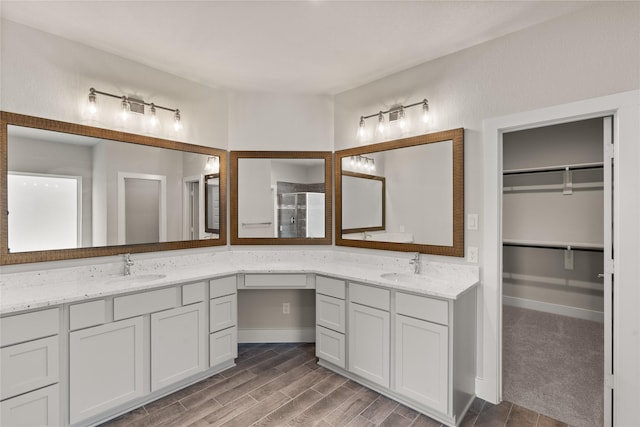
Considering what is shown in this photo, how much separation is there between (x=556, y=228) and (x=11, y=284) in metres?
5.30

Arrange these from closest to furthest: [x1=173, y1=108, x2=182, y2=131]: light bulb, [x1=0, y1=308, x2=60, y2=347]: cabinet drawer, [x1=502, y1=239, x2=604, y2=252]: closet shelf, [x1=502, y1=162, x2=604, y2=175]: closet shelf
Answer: [x1=0, y1=308, x2=60, y2=347]: cabinet drawer < [x1=173, y1=108, x2=182, y2=131]: light bulb < [x1=502, y1=162, x2=604, y2=175]: closet shelf < [x1=502, y1=239, x2=604, y2=252]: closet shelf

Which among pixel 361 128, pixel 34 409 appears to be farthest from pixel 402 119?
pixel 34 409

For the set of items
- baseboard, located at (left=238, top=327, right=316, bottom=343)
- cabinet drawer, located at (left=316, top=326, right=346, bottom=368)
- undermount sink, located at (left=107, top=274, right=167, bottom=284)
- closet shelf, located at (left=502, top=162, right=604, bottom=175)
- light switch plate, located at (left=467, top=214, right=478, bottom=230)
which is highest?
closet shelf, located at (left=502, top=162, right=604, bottom=175)

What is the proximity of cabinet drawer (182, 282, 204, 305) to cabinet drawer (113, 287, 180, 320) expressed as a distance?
2.3 inches

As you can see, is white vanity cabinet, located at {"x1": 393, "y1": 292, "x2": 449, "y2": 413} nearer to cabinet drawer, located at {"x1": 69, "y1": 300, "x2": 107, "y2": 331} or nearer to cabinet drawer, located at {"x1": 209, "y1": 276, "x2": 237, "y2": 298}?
cabinet drawer, located at {"x1": 209, "y1": 276, "x2": 237, "y2": 298}

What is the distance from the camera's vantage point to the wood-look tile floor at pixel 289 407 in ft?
6.54

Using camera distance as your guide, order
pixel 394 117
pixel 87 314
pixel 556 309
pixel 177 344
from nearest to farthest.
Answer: pixel 87 314 < pixel 177 344 < pixel 394 117 < pixel 556 309

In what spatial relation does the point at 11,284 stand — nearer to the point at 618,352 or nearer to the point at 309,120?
the point at 309,120

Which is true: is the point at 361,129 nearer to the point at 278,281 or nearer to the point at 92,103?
the point at 278,281

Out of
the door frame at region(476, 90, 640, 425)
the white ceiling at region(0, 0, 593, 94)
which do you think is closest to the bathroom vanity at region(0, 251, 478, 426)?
the door frame at region(476, 90, 640, 425)

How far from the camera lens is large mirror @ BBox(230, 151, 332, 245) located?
10.4 ft

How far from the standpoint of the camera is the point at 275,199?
3.17m

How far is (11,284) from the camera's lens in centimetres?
198

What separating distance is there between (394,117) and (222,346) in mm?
2470
